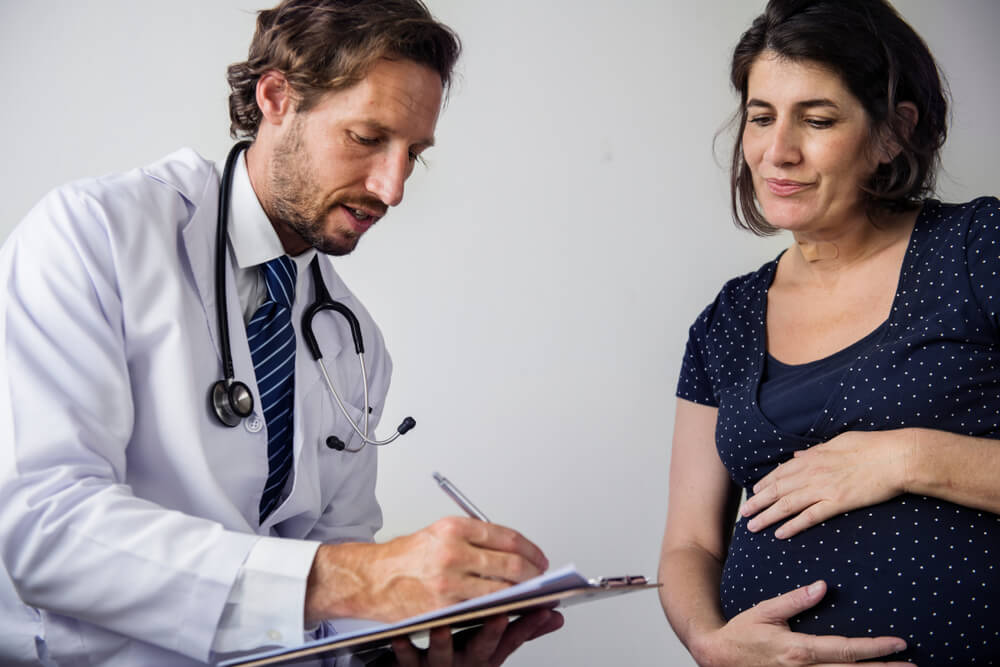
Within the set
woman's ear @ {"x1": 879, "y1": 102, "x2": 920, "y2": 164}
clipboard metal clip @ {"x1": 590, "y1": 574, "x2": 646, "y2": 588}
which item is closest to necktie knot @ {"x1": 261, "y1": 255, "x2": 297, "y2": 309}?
clipboard metal clip @ {"x1": 590, "y1": 574, "x2": 646, "y2": 588}

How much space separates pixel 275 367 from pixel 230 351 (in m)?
0.11

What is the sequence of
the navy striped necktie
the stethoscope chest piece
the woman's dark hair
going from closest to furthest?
the stethoscope chest piece
the navy striped necktie
the woman's dark hair

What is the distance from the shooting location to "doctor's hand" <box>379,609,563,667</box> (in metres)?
1.10

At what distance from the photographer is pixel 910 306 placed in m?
1.42

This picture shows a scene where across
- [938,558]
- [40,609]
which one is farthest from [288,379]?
[938,558]

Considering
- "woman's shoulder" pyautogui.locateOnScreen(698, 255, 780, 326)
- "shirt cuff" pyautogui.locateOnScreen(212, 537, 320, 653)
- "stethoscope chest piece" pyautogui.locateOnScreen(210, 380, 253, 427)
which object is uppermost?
"woman's shoulder" pyautogui.locateOnScreen(698, 255, 780, 326)

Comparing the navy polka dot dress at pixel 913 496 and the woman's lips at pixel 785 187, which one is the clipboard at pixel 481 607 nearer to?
the navy polka dot dress at pixel 913 496

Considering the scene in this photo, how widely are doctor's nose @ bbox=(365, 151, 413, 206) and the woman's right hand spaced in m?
0.82

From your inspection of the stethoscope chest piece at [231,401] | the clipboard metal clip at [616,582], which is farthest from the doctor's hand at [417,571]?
the stethoscope chest piece at [231,401]

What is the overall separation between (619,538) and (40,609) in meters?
1.32

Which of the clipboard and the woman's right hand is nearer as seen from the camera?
the clipboard

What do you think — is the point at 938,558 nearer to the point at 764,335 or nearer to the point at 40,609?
the point at 764,335

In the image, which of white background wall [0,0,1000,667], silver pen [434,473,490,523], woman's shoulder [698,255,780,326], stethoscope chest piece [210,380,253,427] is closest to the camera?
silver pen [434,473,490,523]

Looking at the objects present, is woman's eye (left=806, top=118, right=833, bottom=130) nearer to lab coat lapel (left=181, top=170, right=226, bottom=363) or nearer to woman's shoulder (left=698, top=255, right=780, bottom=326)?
woman's shoulder (left=698, top=255, right=780, bottom=326)
